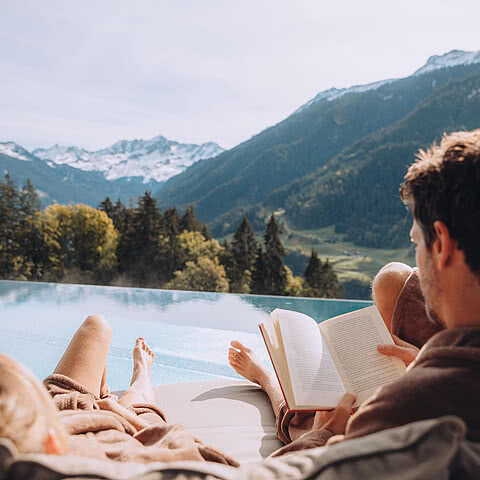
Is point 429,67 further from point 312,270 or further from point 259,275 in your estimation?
point 259,275

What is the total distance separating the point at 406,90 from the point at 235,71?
1943 cm

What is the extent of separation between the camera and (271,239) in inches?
577

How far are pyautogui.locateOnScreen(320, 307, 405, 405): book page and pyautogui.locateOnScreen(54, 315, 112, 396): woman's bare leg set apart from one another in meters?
0.75

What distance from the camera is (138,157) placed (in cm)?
3366

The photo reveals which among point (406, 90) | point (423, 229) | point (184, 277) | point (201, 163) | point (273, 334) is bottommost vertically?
point (184, 277)

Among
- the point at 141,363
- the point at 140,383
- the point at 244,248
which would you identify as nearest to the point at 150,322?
the point at 141,363

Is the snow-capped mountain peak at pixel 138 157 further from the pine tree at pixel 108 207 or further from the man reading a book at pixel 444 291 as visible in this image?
the man reading a book at pixel 444 291

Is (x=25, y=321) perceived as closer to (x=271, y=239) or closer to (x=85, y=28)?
(x=85, y=28)

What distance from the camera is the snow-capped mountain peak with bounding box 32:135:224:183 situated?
32250 millimetres

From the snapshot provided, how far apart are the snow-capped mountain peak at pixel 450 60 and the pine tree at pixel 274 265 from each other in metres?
23.2

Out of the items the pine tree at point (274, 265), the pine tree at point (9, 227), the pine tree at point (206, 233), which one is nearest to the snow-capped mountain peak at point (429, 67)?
the pine tree at point (274, 265)

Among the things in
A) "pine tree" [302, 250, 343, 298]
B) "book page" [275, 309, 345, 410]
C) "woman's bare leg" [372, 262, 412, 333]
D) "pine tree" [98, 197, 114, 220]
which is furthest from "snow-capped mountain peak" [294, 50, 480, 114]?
"book page" [275, 309, 345, 410]

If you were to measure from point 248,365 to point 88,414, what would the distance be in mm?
1146

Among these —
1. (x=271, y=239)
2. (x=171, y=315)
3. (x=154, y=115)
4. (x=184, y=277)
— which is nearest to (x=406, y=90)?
(x=154, y=115)
